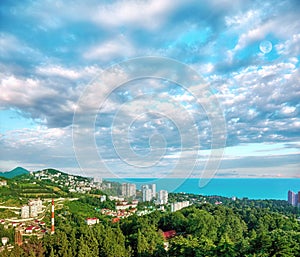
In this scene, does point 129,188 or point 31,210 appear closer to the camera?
point 129,188

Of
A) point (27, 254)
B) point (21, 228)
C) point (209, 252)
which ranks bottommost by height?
point (21, 228)

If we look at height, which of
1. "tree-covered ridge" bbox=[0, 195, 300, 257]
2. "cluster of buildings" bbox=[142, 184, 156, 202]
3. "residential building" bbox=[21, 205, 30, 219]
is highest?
"cluster of buildings" bbox=[142, 184, 156, 202]

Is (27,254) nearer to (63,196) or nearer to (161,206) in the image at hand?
(161,206)

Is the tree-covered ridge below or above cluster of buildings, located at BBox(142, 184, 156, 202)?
below

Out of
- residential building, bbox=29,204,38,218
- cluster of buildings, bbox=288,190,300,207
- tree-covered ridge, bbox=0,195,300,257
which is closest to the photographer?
tree-covered ridge, bbox=0,195,300,257

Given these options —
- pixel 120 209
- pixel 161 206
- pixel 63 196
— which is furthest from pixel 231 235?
pixel 63 196

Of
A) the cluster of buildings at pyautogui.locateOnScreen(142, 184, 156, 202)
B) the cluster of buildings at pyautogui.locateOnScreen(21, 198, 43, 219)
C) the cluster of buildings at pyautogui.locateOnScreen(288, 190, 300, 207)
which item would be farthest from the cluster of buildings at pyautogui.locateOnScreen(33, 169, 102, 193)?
the cluster of buildings at pyautogui.locateOnScreen(142, 184, 156, 202)

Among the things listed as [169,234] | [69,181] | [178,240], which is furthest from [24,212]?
[69,181]

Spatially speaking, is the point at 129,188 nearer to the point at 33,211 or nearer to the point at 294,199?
the point at 33,211

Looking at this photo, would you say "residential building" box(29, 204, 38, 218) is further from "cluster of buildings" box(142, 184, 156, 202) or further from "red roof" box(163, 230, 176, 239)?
"cluster of buildings" box(142, 184, 156, 202)

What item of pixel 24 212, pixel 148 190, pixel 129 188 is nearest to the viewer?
pixel 129 188

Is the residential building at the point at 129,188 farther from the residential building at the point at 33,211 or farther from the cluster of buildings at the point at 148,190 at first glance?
the residential building at the point at 33,211
